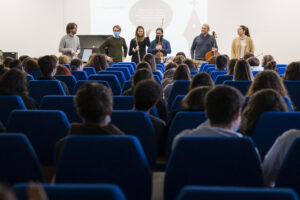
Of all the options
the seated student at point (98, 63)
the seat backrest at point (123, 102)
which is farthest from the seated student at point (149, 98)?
the seated student at point (98, 63)

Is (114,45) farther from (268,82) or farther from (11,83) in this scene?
(268,82)

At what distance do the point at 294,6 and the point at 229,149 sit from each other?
41.6 ft

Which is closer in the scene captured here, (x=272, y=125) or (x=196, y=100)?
(x=272, y=125)

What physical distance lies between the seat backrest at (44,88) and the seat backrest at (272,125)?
238 centimetres

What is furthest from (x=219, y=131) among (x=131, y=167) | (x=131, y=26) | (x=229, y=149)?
(x=131, y=26)

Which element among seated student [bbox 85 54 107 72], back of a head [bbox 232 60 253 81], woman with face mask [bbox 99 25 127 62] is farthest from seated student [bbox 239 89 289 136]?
woman with face mask [bbox 99 25 127 62]

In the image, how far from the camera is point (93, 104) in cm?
221

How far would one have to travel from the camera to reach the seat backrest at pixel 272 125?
103 inches

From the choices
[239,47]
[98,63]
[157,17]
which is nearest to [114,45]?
[239,47]

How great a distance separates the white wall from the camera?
1347 centimetres

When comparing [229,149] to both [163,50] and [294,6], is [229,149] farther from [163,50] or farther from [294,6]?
[294,6]

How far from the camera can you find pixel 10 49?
13.6 metres

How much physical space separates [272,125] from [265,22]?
11.6m

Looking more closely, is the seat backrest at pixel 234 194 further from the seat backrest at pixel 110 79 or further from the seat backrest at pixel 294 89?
the seat backrest at pixel 110 79
